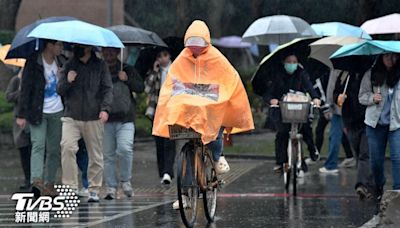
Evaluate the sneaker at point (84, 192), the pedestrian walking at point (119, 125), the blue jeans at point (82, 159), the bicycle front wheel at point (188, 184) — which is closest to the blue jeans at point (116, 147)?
the pedestrian walking at point (119, 125)

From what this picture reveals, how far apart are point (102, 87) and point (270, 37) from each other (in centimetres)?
718

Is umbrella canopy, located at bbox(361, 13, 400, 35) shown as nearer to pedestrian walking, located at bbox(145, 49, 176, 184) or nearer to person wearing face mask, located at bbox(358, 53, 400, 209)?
person wearing face mask, located at bbox(358, 53, 400, 209)

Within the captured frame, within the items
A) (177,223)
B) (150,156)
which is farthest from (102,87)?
(150,156)

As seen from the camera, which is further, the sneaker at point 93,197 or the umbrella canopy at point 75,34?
the sneaker at point 93,197

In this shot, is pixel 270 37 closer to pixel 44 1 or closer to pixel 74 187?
pixel 74 187

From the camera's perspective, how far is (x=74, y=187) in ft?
39.7

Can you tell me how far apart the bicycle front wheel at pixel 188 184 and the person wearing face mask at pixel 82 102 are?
6.94 feet

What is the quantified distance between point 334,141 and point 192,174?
6217 mm

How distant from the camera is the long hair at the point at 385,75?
451 inches

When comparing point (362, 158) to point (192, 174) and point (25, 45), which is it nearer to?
point (192, 174)

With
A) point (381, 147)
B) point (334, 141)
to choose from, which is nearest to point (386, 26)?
point (381, 147)

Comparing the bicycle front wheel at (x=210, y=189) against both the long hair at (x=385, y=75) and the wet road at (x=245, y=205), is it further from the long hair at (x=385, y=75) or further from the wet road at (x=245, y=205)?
the long hair at (x=385, y=75)

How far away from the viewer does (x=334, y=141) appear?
15852 millimetres

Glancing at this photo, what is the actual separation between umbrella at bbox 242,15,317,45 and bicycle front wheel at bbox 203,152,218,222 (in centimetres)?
751
